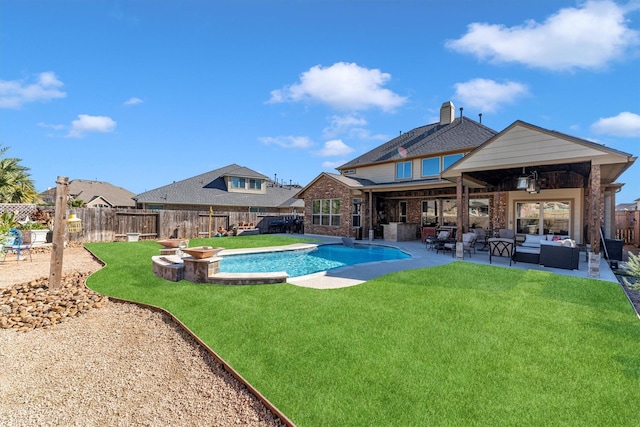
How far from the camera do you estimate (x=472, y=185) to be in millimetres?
13742

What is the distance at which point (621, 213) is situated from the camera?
1791 centimetres

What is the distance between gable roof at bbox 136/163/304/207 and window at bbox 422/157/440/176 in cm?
1813

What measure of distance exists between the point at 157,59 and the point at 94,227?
9745mm

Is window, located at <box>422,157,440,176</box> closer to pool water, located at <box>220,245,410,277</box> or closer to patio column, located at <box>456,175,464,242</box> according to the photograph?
pool water, located at <box>220,245,410,277</box>

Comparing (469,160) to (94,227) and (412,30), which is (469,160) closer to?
(412,30)

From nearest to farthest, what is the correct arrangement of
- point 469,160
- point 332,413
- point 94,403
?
point 332,413 → point 94,403 → point 469,160

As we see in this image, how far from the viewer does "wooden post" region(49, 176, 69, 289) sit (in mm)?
7012

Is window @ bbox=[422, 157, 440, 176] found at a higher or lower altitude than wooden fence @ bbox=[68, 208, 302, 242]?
higher

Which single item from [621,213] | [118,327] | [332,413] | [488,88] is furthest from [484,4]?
[621,213]

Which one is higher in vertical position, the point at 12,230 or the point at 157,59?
the point at 157,59

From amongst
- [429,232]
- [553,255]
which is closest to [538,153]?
[553,255]

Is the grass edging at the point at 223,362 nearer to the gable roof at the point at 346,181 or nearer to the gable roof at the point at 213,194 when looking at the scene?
the gable roof at the point at 346,181

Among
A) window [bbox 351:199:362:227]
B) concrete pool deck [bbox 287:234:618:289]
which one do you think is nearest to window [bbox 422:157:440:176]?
window [bbox 351:199:362:227]

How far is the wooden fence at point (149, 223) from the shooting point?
16.3 metres
